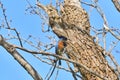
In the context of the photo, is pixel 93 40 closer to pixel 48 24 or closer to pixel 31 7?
pixel 48 24

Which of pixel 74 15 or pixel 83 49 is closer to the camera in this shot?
pixel 83 49

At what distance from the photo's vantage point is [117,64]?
15.9 ft

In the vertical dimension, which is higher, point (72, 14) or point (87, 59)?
point (72, 14)

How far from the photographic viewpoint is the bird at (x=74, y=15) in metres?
5.91

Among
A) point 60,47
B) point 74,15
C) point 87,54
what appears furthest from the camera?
point 74,15

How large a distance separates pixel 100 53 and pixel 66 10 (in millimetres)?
953

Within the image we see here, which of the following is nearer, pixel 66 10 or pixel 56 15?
pixel 56 15

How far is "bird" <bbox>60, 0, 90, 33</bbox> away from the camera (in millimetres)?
5906

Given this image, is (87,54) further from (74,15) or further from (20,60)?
(20,60)

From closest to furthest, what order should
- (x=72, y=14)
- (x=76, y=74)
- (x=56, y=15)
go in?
1. (x=76, y=74)
2. (x=56, y=15)
3. (x=72, y=14)

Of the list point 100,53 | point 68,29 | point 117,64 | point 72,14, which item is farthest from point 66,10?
point 117,64

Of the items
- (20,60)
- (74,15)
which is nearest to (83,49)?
(74,15)

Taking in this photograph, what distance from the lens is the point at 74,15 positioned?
239 inches

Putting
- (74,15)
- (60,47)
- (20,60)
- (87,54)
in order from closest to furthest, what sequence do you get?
(20,60)
(60,47)
(87,54)
(74,15)
